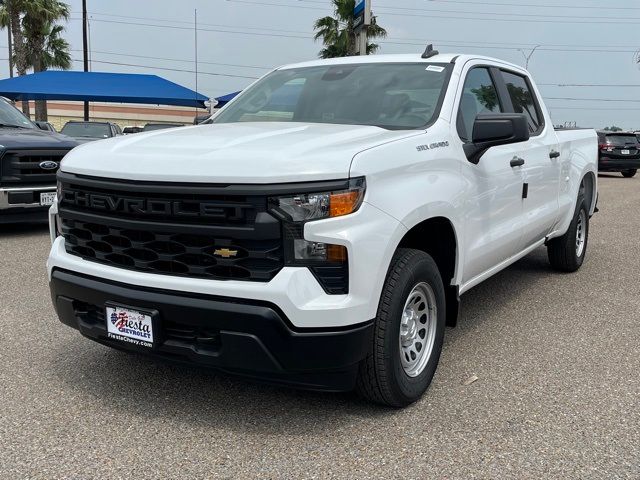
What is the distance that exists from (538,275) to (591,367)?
2.55 m

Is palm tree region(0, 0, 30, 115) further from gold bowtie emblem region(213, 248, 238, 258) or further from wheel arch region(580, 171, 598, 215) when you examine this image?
gold bowtie emblem region(213, 248, 238, 258)

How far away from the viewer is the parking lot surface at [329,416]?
272cm

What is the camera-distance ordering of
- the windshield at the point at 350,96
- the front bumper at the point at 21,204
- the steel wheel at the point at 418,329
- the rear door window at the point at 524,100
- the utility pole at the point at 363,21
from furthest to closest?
the utility pole at the point at 363,21
the front bumper at the point at 21,204
the rear door window at the point at 524,100
the windshield at the point at 350,96
the steel wheel at the point at 418,329

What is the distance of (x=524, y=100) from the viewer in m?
5.12

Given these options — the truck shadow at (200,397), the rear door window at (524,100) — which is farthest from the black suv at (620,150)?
the truck shadow at (200,397)

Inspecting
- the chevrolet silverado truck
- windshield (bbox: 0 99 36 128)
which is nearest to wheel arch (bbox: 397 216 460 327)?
the chevrolet silverado truck

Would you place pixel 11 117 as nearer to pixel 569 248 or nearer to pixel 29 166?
pixel 29 166

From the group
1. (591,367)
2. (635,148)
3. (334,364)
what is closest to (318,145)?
(334,364)

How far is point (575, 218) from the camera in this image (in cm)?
606

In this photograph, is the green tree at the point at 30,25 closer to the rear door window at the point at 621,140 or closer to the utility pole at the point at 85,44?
the utility pole at the point at 85,44

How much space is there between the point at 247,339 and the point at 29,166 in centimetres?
606

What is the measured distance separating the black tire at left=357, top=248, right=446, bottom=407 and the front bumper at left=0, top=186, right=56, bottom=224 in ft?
19.6

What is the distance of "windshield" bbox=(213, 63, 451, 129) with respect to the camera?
3.84m

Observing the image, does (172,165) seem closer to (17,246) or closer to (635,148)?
(17,246)
